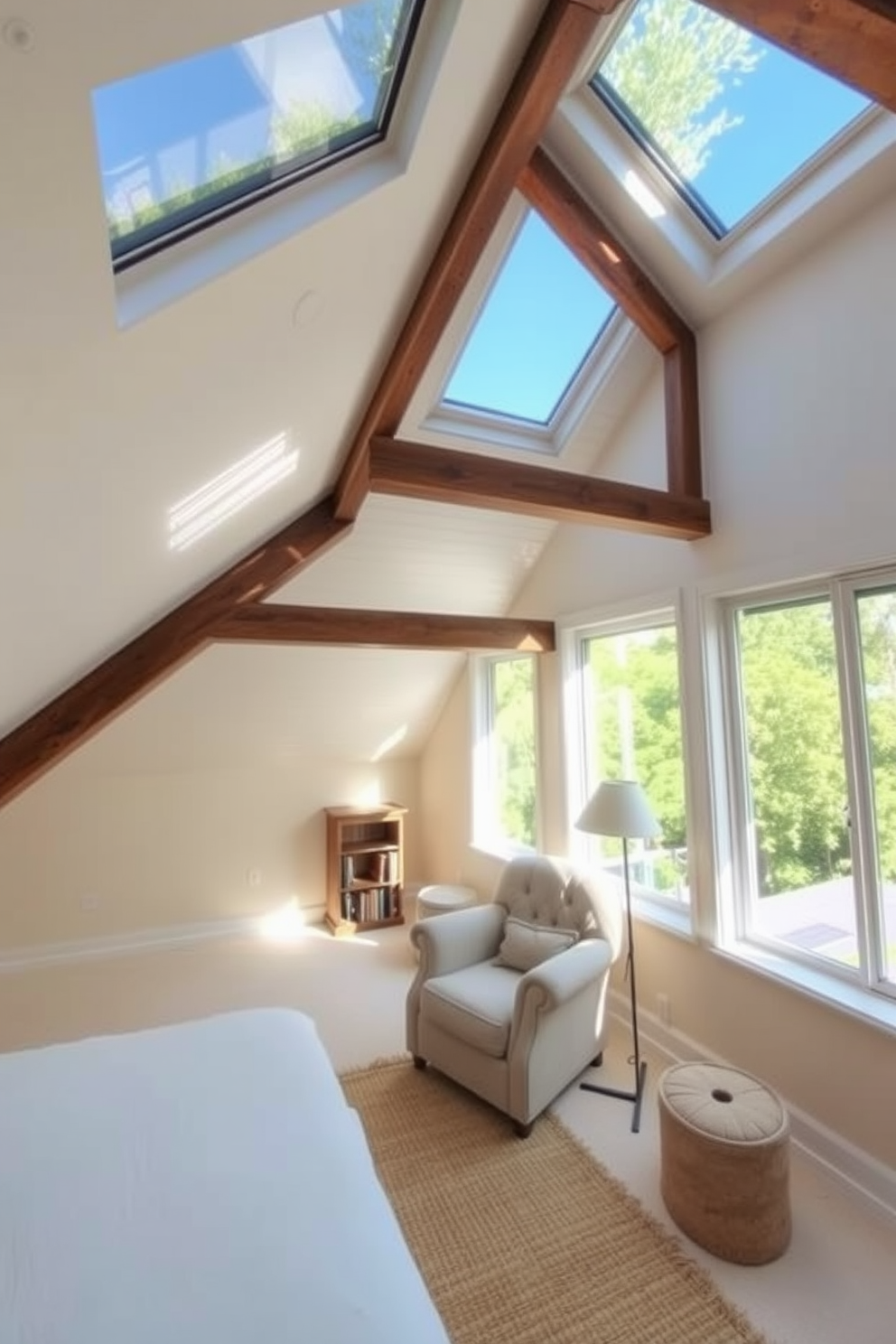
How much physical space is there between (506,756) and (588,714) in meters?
0.97

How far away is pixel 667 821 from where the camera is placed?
2.91 metres

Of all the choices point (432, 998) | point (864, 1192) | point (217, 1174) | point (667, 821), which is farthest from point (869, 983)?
point (217, 1174)

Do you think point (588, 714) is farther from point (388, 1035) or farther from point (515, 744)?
point (388, 1035)

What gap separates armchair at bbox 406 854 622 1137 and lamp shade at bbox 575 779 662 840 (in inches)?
18.1

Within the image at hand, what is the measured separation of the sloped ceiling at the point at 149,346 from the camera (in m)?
0.77

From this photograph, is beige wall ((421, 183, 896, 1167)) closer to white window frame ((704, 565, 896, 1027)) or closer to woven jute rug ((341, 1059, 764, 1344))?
white window frame ((704, 565, 896, 1027))

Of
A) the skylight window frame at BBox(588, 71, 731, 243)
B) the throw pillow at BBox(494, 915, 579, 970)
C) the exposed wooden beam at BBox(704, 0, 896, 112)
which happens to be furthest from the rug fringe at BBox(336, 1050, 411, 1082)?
the skylight window frame at BBox(588, 71, 731, 243)

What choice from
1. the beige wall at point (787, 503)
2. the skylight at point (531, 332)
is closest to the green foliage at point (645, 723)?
the beige wall at point (787, 503)

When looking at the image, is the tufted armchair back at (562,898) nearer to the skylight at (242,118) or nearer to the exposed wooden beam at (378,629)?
the exposed wooden beam at (378,629)

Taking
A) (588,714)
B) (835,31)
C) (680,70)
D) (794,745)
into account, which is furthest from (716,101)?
(588,714)

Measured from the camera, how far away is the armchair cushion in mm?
2312

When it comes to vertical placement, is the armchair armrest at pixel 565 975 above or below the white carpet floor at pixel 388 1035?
above

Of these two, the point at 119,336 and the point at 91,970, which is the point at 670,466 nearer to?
the point at 119,336

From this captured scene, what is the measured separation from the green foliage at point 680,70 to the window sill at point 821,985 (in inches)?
116
